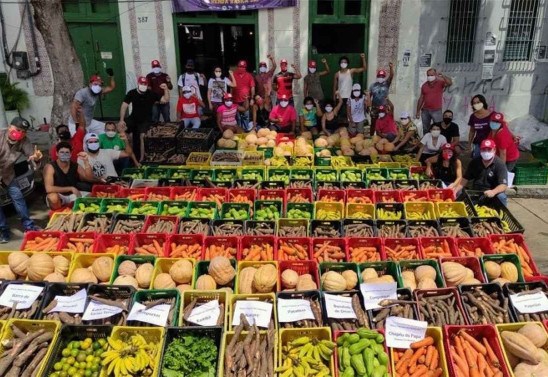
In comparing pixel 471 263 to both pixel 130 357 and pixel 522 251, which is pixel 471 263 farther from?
pixel 130 357

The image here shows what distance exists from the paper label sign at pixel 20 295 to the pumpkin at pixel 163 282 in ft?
3.86

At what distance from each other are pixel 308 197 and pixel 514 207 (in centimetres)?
477

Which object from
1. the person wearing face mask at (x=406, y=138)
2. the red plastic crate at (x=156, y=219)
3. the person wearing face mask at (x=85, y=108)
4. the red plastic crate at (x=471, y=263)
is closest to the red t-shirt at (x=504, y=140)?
the person wearing face mask at (x=406, y=138)

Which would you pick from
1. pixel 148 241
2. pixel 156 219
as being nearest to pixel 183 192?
pixel 156 219

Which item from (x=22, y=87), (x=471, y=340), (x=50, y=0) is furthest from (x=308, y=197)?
(x=22, y=87)

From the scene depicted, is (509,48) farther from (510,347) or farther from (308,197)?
(510,347)

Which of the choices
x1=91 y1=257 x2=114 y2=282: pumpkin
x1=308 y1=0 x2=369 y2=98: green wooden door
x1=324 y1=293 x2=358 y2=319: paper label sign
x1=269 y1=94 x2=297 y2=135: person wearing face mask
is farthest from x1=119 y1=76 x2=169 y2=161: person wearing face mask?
x1=324 y1=293 x2=358 y2=319: paper label sign

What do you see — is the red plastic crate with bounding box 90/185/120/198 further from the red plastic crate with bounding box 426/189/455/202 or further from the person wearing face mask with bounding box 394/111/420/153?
the person wearing face mask with bounding box 394/111/420/153

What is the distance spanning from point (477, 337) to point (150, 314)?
3175 millimetres

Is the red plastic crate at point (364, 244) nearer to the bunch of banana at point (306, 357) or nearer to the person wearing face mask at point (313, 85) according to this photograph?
the bunch of banana at point (306, 357)

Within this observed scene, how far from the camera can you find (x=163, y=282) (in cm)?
548

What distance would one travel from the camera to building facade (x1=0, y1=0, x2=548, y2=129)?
13.7m

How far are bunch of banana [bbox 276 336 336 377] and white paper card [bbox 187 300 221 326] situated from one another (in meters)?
0.75

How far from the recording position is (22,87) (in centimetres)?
1455
